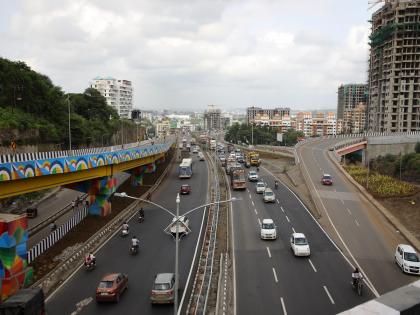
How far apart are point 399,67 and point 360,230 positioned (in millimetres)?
98725

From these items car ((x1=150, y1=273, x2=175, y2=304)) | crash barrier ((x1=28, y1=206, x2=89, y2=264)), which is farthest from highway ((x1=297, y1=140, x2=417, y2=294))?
crash barrier ((x1=28, y1=206, x2=89, y2=264))

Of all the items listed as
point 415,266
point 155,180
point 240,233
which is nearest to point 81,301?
point 240,233

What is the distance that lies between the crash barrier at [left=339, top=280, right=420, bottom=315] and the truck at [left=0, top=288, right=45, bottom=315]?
52.3 ft

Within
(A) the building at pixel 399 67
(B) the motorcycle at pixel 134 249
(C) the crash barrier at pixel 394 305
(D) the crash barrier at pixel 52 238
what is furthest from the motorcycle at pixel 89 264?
(A) the building at pixel 399 67

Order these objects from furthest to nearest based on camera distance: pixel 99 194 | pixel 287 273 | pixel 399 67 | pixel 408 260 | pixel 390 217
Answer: pixel 399 67 < pixel 99 194 < pixel 390 217 < pixel 408 260 < pixel 287 273

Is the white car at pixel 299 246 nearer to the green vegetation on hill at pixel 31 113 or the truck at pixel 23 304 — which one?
the truck at pixel 23 304

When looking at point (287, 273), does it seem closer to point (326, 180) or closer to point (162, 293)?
point (162, 293)

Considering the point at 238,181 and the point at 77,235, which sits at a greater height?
the point at 238,181

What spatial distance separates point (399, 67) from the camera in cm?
12181

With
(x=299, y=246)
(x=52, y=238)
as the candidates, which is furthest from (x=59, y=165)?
(x=299, y=246)

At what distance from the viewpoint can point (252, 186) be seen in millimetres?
62656

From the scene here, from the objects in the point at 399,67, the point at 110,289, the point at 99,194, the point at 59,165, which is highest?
the point at 399,67

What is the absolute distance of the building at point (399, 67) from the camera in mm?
119188

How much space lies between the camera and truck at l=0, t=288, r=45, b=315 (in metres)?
20.7
